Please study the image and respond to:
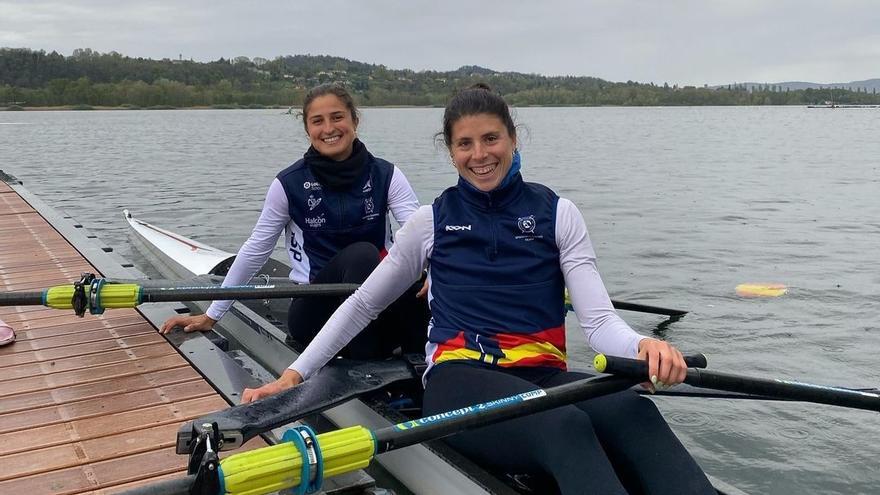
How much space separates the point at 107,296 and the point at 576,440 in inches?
124

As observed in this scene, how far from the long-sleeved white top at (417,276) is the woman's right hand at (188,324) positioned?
2.00 metres

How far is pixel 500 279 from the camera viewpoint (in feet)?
10.0

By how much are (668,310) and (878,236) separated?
7.35 m

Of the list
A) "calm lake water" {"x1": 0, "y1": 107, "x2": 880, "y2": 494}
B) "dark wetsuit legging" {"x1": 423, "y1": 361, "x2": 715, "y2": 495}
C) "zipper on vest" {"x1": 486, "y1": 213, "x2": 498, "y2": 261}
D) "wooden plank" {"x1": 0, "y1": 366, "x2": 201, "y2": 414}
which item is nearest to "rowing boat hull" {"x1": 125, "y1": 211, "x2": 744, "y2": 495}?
"dark wetsuit legging" {"x1": 423, "y1": 361, "x2": 715, "y2": 495}

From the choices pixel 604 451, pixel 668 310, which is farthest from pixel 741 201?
pixel 604 451

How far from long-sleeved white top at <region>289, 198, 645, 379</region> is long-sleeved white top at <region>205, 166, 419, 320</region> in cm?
107

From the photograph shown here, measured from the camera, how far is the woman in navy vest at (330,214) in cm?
434

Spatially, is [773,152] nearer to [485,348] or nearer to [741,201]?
[741,201]

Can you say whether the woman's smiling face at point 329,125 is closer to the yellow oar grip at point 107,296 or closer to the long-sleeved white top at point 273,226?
the long-sleeved white top at point 273,226

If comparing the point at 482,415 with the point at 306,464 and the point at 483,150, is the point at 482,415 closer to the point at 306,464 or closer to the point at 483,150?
the point at 306,464

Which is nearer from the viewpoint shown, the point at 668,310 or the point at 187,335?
the point at 187,335

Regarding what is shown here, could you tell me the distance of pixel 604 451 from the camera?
2660 mm

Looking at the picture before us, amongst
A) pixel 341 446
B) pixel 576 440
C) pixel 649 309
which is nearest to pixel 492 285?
pixel 576 440

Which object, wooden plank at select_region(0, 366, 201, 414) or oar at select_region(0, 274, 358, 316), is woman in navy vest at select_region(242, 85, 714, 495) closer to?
oar at select_region(0, 274, 358, 316)
